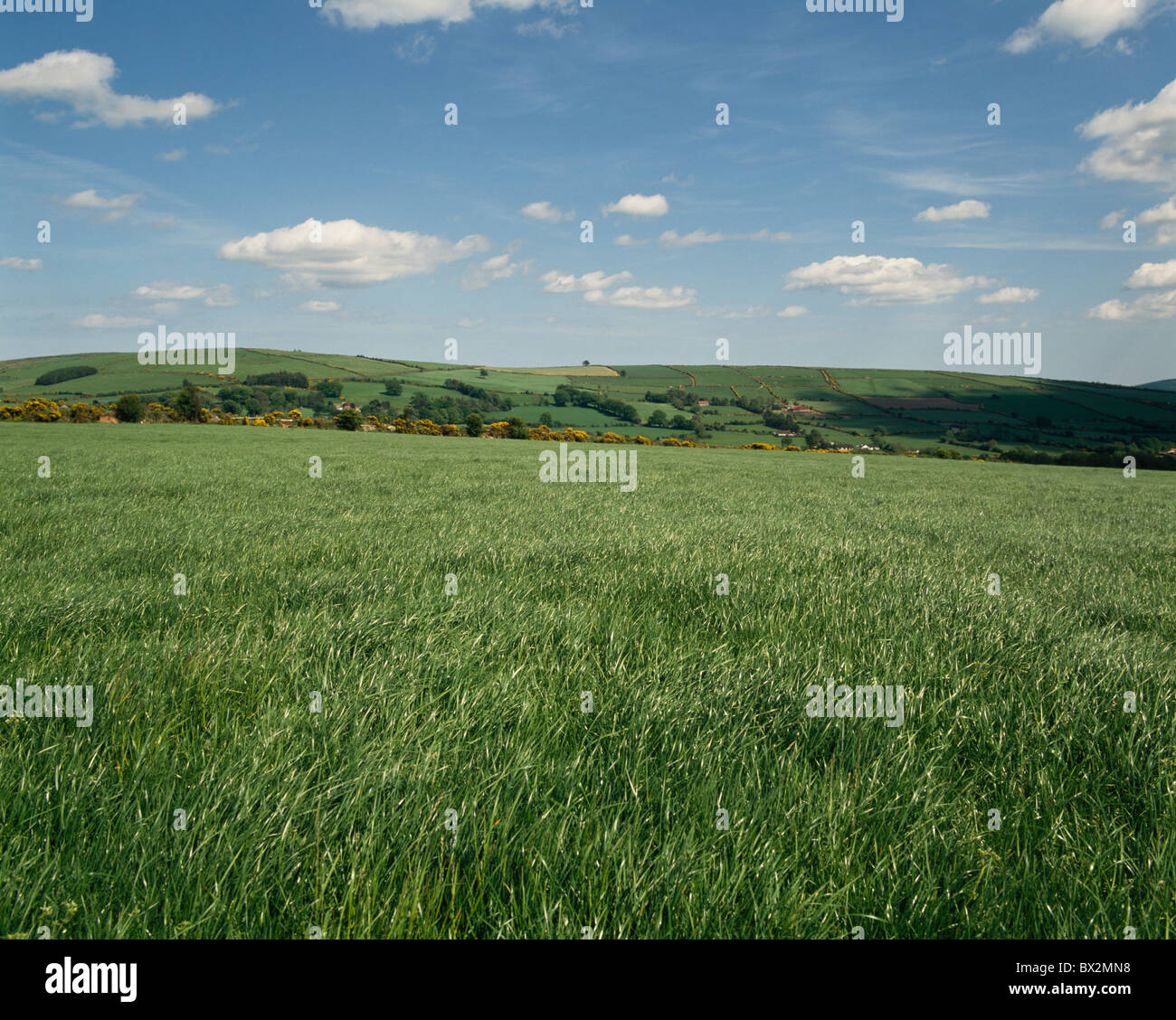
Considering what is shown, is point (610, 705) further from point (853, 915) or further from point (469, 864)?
point (853, 915)

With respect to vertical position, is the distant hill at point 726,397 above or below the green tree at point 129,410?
above

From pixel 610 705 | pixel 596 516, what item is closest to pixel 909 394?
pixel 596 516

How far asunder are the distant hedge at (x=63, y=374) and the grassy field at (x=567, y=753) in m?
103

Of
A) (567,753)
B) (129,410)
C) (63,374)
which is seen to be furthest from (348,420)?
(567,753)

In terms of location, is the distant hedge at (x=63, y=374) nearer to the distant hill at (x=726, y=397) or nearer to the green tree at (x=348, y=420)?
the distant hill at (x=726, y=397)

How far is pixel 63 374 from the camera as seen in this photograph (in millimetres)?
84438

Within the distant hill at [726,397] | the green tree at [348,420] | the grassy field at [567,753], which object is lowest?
the grassy field at [567,753]

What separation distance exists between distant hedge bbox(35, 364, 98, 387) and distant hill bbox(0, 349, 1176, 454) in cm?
180

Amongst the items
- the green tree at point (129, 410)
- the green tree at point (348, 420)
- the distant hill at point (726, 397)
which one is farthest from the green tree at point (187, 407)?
the green tree at point (348, 420)

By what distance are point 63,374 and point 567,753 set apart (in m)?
111

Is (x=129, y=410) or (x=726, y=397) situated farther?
(x=726, y=397)

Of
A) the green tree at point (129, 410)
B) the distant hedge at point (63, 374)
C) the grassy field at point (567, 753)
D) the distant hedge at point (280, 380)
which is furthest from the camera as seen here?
the distant hedge at point (63, 374)

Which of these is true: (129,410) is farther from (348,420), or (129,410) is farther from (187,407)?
(348,420)

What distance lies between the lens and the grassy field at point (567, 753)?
179cm
